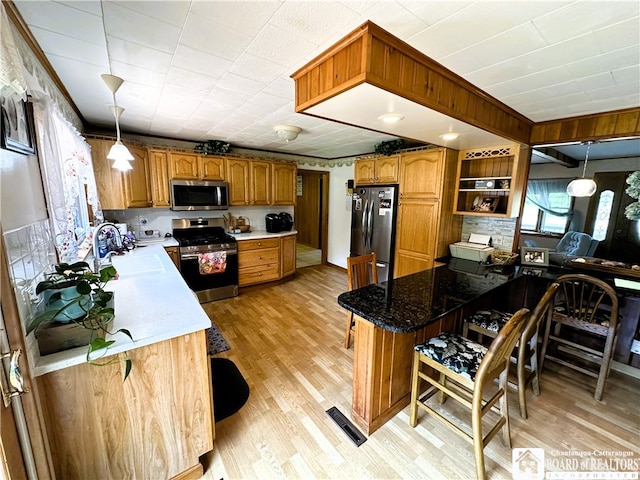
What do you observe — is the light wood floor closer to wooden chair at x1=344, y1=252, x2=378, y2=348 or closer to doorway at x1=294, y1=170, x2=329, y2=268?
wooden chair at x1=344, y1=252, x2=378, y2=348

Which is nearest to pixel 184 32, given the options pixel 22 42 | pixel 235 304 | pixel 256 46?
pixel 256 46

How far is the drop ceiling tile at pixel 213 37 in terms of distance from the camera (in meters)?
1.24

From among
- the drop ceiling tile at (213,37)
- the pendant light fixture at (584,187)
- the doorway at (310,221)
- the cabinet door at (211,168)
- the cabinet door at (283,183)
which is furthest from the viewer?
the doorway at (310,221)

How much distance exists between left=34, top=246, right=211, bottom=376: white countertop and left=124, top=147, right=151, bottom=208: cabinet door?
134 centimetres

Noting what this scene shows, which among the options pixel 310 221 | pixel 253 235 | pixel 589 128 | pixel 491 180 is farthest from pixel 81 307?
pixel 310 221

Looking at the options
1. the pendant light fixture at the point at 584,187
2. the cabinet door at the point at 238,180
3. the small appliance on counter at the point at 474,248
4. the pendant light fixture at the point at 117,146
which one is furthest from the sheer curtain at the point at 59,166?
the pendant light fixture at the point at 584,187

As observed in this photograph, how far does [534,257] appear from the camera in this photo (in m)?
2.71

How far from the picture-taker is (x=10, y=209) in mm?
1021

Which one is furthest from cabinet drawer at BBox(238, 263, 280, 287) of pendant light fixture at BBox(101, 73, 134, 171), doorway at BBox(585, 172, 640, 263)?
doorway at BBox(585, 172, 640, 263)

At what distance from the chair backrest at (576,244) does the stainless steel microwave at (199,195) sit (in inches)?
174

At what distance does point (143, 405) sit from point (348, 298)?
47.7 inches

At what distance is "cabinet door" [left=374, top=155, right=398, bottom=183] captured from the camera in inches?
138

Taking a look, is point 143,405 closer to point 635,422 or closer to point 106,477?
point 106,477

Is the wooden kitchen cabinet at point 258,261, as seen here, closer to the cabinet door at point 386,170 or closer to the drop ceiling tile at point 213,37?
the cabinet door at point 386,170
